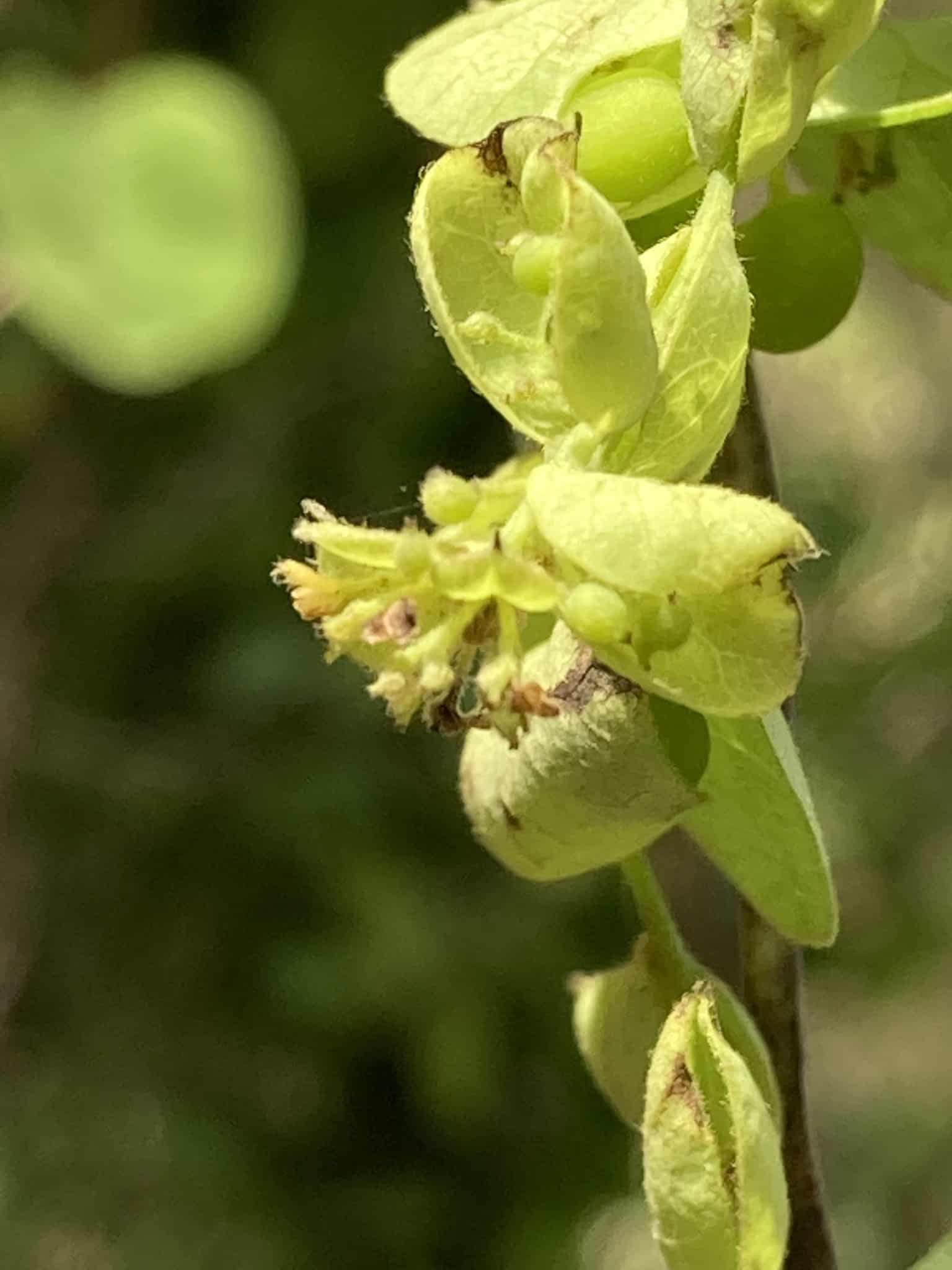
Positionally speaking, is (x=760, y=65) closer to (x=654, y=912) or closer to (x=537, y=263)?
(x=537, y=263)

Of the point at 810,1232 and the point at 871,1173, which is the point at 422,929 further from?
the point at 810,1232

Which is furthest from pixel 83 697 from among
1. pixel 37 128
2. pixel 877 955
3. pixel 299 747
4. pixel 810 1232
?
pixel 810 1232

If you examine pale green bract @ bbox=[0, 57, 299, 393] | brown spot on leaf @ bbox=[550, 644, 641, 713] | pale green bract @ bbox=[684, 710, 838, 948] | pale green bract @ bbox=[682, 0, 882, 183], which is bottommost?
pale green bract @ bbox=[0, 57, 299, 393]

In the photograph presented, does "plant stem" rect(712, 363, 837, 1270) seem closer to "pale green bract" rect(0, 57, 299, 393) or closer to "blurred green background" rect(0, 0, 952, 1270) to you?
"pale green bract" rect(0, 57, 299, 393)

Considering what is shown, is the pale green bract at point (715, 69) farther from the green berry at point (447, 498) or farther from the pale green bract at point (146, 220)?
the pale green bract at point (146, 220)

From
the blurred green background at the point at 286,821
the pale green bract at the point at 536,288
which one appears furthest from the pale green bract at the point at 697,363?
the blurred green background at the point at 286,821

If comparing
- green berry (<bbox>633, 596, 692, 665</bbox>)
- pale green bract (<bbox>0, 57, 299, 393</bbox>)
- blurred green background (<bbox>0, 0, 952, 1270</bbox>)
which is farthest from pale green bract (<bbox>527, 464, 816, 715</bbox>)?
blurred green background (<bbox>0, 0, 952, 1270</bbox>)

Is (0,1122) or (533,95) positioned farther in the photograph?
(0,1122)
